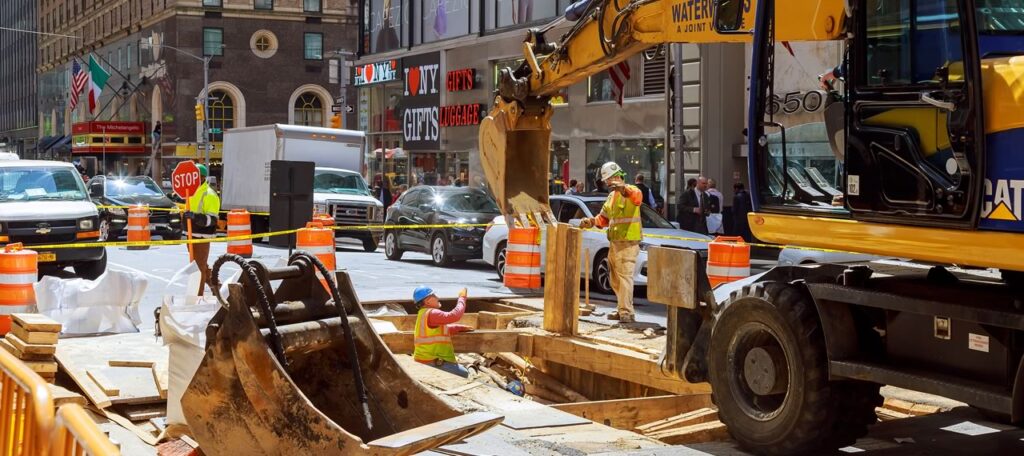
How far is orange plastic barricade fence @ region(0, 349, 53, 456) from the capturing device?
5066 millimetres

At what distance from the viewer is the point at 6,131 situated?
434 ft

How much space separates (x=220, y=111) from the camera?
75375mm

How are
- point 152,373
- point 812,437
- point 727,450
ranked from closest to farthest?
point 812,437 → point 727,450 → point 152,373

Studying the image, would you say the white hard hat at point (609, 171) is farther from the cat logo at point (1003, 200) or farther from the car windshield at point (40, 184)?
the car windshield at point (40, 184)

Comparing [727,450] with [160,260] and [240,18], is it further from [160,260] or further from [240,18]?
[240,18]

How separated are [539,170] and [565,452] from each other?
5.30 m

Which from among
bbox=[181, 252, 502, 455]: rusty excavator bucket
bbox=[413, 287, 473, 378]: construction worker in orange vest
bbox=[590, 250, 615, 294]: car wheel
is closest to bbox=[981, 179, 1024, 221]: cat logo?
bbox=[181, 252, 502, 455]: rusty excavator bucket

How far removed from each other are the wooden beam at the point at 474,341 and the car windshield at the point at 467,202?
39.3ft

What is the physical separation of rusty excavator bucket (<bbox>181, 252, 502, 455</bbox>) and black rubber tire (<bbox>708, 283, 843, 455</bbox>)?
2.05 m

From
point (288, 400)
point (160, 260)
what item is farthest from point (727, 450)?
point (160, 260)

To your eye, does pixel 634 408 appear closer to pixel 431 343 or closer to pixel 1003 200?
pixel 431 343

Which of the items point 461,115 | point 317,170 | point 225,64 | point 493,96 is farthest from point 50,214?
point 225,64

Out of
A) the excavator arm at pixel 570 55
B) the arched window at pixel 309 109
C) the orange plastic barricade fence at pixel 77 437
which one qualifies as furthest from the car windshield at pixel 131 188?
the arched window at pixel 309 109

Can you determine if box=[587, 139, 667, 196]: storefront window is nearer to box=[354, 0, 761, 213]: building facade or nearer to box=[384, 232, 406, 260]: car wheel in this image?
box=[354, 0, 761, 213]: building facade
